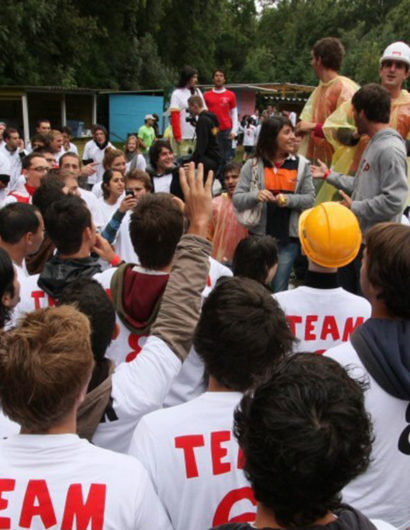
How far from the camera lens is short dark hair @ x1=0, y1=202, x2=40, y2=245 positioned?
3725 mm

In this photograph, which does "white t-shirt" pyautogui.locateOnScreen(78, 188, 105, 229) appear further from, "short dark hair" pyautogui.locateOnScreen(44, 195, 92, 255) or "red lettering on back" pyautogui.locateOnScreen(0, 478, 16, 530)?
"red lettering on back" pyautogui.locateOnScreen(0, 478, 16, 530)

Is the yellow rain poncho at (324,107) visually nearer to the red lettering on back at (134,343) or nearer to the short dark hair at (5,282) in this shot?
the red lettering on back at (134,343)

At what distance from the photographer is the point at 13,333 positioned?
181 centimetres

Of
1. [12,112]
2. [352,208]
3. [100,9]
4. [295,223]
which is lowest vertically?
[12,112]

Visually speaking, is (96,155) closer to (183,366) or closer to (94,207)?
(94,207)

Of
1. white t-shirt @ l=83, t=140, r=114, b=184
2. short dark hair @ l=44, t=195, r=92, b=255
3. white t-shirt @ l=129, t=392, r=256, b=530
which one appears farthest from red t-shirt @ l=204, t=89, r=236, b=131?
white t-shirt @ l=129, t=392, r=256, b=530

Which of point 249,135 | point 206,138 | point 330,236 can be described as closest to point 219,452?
point 330,236

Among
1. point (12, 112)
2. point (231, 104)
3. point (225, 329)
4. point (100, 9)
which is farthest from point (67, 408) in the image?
point (100, 9)

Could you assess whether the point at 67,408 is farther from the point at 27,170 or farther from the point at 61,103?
the point at 61,103

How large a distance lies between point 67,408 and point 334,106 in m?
4.87

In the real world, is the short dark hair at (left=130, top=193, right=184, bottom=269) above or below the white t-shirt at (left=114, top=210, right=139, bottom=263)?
above

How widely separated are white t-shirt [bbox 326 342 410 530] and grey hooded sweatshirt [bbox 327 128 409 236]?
2475mm

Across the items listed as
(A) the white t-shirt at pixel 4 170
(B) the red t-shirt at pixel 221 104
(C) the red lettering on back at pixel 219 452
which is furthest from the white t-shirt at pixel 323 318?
(B) the red t-shirt at pixel 221 104

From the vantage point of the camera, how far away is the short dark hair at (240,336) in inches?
77.1
